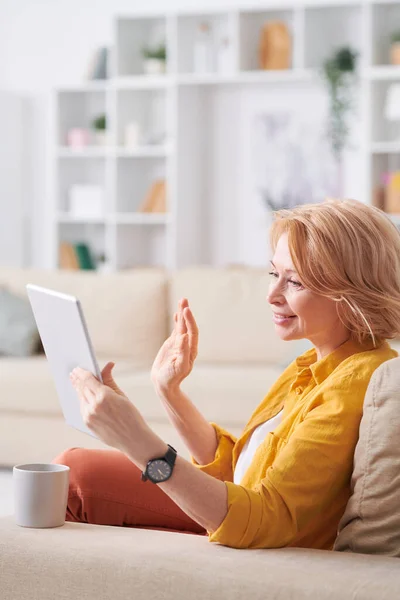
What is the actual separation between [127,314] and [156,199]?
7.44 ft

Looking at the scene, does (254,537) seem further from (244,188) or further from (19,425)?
(244,188)

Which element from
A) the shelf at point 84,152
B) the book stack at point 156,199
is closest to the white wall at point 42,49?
the shelf at point 84,152

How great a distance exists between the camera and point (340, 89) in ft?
20.6

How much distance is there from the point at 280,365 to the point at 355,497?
9.46ft

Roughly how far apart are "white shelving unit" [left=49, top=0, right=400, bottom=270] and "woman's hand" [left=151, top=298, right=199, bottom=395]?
462 cm

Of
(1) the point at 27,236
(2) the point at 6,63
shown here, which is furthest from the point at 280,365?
(2) the point at 6,63

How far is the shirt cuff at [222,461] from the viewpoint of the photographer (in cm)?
178

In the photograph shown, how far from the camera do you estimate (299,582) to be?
1.20m

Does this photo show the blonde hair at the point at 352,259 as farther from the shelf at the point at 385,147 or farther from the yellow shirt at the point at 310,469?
the shelf at the point at 385,147

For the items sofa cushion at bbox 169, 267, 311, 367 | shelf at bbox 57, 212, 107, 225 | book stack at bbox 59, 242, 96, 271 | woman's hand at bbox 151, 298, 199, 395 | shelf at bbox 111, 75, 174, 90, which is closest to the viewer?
woman's hand at bbox 151, 298, 199, 395

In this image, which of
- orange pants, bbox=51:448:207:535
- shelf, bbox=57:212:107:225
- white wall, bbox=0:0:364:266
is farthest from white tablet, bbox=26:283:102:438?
white wall, bbox=0:0:364:266

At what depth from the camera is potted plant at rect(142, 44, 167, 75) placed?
21.8 feet

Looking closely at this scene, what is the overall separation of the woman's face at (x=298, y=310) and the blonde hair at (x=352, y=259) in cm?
3

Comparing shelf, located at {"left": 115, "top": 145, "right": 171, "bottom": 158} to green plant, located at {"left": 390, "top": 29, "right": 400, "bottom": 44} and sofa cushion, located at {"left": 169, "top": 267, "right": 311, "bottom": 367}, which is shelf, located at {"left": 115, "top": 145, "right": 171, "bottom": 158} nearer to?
green plant, located at {"left": 390, "top": 29, "right": 400, "bottom": 44}
